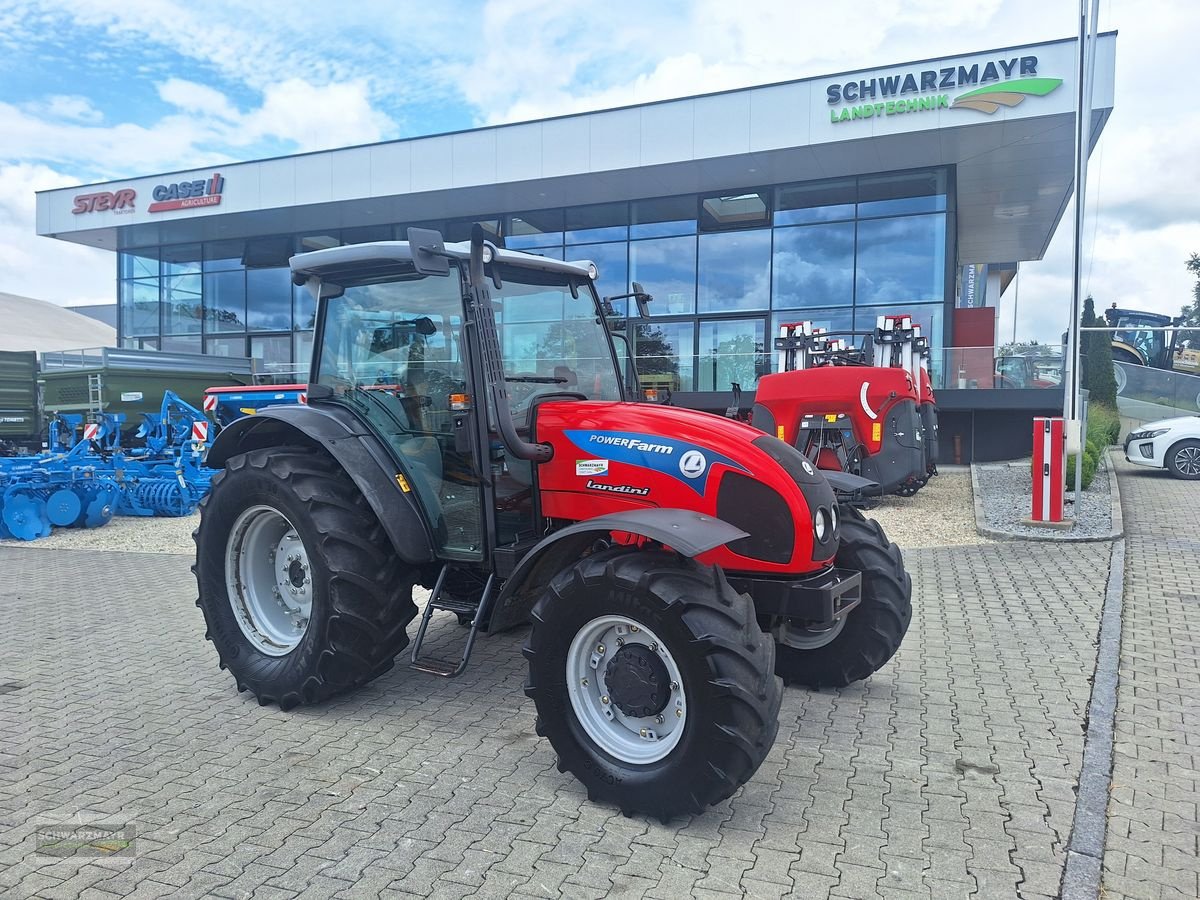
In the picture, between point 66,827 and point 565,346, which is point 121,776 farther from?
point 565,346

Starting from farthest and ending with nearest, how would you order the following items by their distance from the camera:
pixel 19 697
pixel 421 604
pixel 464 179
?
pixel 464 179, pixel 421 604, pixel 19 697

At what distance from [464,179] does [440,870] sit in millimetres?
17381

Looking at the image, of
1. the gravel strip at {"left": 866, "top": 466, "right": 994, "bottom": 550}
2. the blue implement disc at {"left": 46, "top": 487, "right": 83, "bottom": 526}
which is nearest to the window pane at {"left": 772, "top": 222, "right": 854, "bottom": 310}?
the gravel strip at {"left": 866, "top": 466, "right": 994, "bottom": 550}

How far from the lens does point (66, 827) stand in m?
3.25

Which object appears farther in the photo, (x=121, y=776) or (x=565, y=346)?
(x=565, y=346)

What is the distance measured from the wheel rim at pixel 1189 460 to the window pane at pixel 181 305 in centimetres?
2397

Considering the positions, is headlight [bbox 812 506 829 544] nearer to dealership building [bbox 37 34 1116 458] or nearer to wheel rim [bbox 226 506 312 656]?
wheel rim [bbox 226 506 312 656]

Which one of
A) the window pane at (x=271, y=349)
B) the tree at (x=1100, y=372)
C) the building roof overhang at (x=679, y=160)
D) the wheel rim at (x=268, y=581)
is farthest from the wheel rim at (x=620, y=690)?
the tree at (x=1100, y=372)

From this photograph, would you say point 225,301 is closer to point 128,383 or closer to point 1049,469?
Result: point 128,383

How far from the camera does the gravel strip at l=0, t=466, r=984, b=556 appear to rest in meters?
9.85

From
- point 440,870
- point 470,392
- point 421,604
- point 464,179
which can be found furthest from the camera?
point 464,179

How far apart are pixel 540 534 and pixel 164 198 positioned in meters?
21.6

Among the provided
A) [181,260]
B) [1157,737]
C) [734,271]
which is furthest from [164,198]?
[1157,737]

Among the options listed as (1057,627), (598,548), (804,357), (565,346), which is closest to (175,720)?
(598,548)
